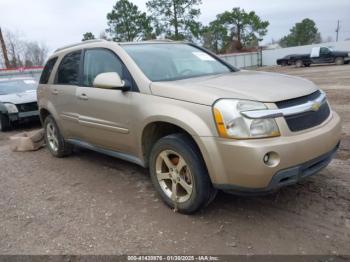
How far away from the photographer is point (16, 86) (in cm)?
1030

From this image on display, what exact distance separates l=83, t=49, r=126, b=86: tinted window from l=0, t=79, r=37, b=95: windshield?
6.09 metres

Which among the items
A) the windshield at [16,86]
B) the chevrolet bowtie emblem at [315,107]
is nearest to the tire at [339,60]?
the windshield at [16,86]

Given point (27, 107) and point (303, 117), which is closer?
point (303, 117)

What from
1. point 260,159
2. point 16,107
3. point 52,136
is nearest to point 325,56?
point 16,107

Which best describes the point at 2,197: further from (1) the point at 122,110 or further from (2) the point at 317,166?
(2) the point at 317,166

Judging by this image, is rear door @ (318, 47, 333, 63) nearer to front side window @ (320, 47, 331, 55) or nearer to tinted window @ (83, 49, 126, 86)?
front side window @ (320, 47, 331, 55)

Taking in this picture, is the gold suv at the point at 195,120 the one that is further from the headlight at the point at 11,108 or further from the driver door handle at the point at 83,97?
the headlight at the point at 11,108

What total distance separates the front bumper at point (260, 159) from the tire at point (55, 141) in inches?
131

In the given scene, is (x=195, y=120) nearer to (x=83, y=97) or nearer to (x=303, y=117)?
(x=303, y=117)

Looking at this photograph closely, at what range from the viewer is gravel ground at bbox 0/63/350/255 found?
9.84 ft

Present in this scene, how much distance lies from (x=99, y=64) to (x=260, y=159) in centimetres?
257

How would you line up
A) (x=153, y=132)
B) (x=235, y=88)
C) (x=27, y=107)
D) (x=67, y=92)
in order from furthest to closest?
1. (x=27, y=107)
2. (x=67, y=92)
3. (x=153, y=132)
4. (x=235, y=88)

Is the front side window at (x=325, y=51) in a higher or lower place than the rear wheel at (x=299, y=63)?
higher

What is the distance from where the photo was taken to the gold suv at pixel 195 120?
113 inches
